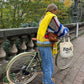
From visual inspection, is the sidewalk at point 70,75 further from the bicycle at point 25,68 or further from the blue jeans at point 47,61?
the blue jeans at point 47,61

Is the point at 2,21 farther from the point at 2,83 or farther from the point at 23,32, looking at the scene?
the point at 2,83

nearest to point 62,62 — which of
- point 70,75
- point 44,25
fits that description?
point 70,75

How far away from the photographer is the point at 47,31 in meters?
2.55

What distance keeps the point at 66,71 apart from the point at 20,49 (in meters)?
1.56

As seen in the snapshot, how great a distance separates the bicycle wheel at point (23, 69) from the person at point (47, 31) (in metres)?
0.32

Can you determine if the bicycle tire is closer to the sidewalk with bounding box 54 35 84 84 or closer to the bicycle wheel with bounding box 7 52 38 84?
the sidewalk with bounding box 54 35 84 84

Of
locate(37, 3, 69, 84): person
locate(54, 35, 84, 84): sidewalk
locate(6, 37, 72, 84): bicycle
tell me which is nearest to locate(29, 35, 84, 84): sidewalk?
locate(54, 35, 84, 84): sidewalk

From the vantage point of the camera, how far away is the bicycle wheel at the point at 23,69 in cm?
285

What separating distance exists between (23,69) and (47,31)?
3.47 feet

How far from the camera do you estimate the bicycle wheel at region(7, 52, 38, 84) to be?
285 centimetres

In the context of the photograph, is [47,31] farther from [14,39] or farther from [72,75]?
[72,75]

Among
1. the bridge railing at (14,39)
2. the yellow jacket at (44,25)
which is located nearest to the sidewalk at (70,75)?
the bridge railing at (14,39)

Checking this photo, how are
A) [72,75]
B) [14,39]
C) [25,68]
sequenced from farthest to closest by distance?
1. [72,75]
2. [14,39]
3. [25,68]

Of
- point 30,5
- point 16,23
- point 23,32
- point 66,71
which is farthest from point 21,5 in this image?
point 66,71
